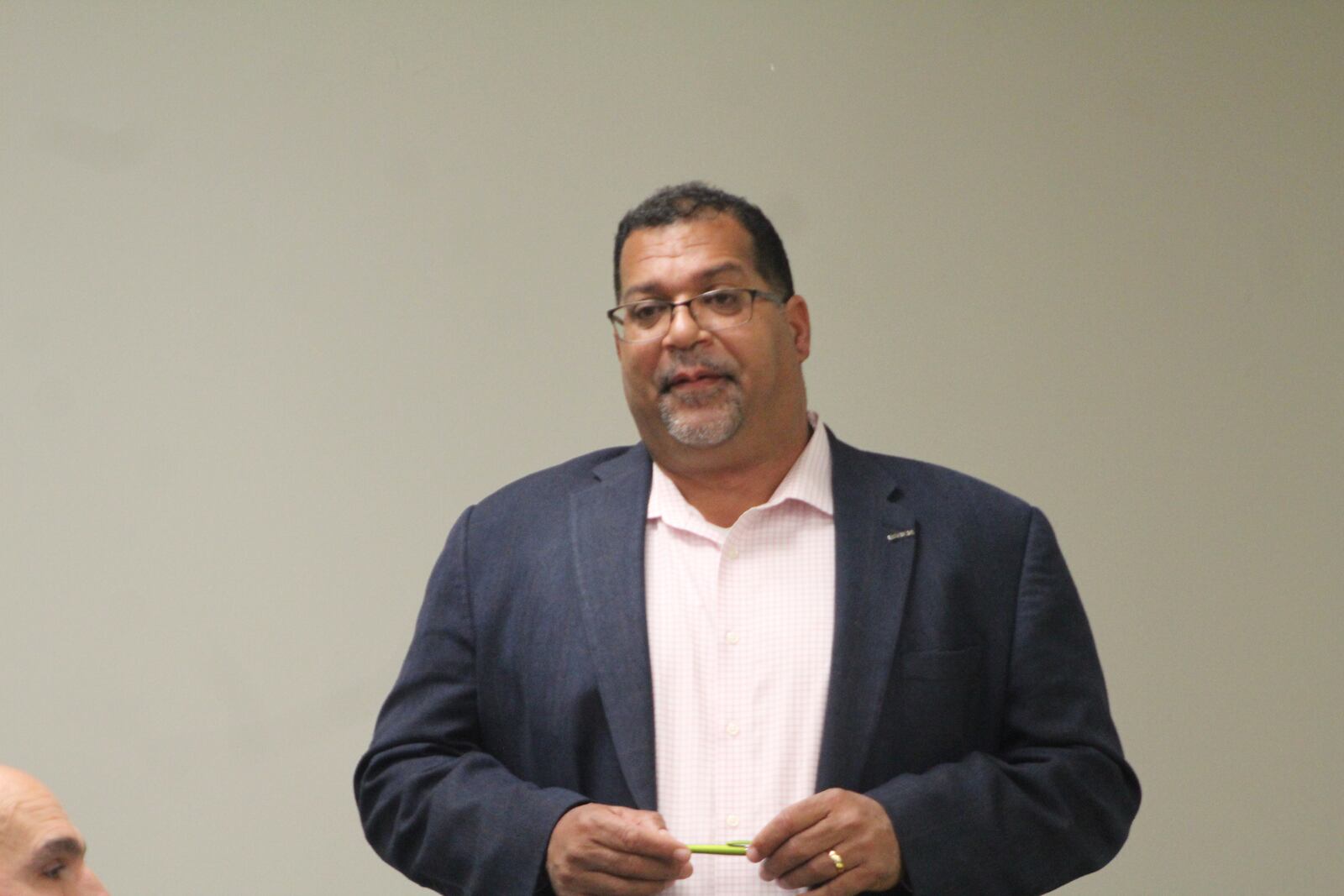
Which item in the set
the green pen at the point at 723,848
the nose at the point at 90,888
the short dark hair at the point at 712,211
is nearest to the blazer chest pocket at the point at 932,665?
the green pen at the point at 723,848

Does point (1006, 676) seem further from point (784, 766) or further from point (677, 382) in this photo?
point (677, 382)

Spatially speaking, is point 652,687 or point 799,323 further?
point 799,323

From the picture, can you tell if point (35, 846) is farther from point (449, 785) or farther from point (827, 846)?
point (827, 846)

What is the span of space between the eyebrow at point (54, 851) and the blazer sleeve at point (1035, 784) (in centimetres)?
90

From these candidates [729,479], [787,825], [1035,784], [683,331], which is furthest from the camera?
[729,479]

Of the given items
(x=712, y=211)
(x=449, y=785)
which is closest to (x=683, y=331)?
(x=712, y=211)

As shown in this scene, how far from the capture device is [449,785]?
217 cm

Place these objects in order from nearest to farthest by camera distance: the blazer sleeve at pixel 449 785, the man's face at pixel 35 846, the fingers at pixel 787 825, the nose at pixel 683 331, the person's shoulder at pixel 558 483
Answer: the man's face at pixel 35 846
the fingers at pixel 787 825
the blazer sleeve at pixel 449 785
the nose at pixel 683 331
the person's shoulder at pixel 558 483

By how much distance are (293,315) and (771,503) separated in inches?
49.1

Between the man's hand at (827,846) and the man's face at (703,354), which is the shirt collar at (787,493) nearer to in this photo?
the man's face at (703,354)

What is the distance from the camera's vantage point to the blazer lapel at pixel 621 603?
2158mm

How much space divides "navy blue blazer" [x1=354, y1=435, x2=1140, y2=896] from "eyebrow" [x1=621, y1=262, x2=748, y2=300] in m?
0.26

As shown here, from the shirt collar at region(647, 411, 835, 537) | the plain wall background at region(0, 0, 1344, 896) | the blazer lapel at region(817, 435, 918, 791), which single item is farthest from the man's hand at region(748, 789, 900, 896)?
the plain wall background at region(0, 0, 1344, 896)

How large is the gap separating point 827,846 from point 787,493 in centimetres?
52
